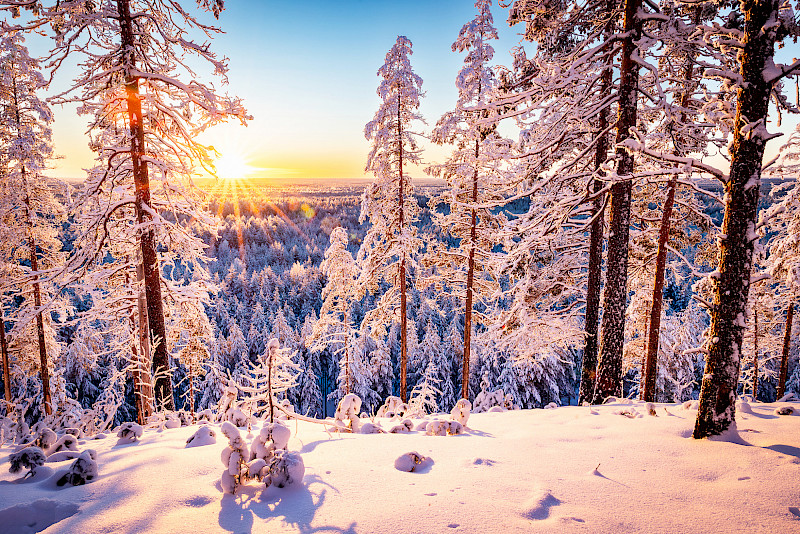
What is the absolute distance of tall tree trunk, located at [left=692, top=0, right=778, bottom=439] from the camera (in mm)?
3691

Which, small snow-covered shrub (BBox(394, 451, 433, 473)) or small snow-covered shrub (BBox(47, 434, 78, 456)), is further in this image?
small snow-covered shrub (BBox(47, 434, 78, 456))

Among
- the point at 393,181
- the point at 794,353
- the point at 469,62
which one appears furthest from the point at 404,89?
the point at 794,353

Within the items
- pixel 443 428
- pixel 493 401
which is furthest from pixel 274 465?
pixel 493 401

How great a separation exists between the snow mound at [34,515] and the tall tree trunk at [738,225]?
5698 millimetres

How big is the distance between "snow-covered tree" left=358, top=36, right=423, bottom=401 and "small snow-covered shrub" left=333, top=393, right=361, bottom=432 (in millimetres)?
9597

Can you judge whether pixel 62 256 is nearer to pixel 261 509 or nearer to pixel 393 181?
pixel 393 181

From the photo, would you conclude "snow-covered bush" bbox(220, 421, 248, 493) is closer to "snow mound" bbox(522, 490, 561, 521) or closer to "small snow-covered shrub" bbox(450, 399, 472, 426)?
"snow mound" bbox(522, 490, 561, 521)

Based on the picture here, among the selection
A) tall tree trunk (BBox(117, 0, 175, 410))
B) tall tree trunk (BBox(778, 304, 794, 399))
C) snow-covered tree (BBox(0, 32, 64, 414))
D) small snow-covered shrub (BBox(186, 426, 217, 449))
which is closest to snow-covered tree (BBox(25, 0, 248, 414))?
tall tree trunk (BBox(117, 0, 175, 410))

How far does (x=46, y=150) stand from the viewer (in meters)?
14.1

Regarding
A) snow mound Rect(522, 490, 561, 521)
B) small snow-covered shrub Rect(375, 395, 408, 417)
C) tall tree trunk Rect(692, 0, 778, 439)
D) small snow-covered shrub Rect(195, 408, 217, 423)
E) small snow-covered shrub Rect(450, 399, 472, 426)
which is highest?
tall tree trunk Rect(692, 0, 778, 439)

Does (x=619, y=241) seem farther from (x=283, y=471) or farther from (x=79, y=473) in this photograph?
(x=79, y=473)

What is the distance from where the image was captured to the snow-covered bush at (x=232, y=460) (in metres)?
2.70

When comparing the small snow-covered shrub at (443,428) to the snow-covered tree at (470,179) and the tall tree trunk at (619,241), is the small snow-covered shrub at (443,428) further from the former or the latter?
the snow-covered tree at (470,179)

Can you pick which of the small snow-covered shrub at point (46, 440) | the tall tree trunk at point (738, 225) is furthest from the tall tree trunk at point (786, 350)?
the small snow-covered shrub at point (46, 440)
